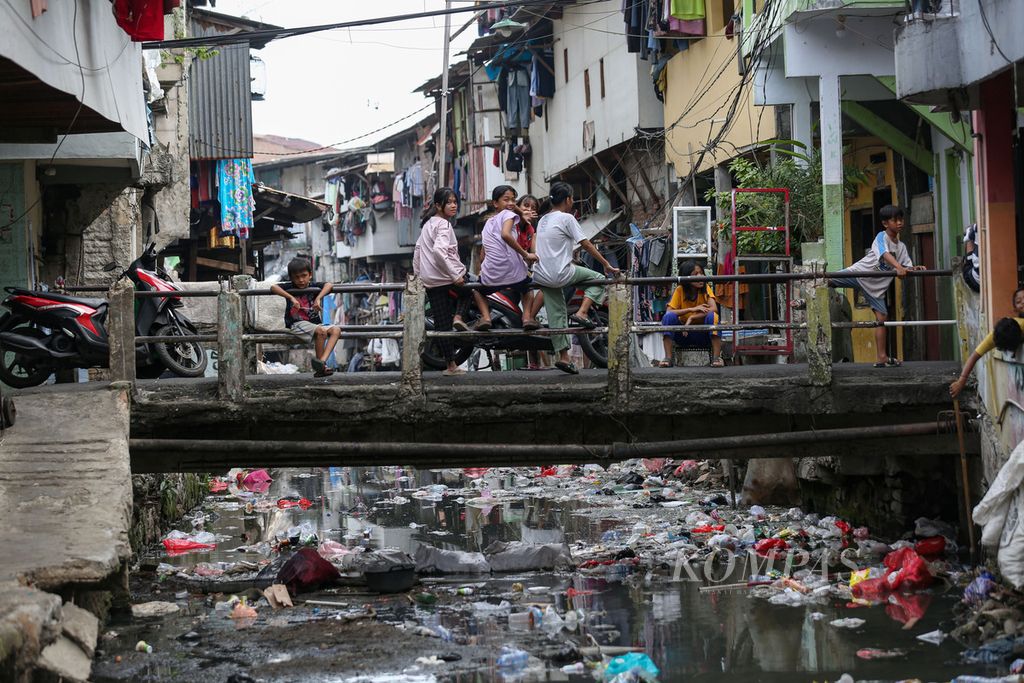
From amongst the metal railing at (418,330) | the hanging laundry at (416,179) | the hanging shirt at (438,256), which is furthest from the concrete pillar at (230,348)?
the hanging laundry at (416,179)

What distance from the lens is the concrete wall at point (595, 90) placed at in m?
21.2

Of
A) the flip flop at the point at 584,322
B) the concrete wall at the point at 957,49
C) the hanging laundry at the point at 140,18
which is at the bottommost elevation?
the flip flop at the point at 584,322

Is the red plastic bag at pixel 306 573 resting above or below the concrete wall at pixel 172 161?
below

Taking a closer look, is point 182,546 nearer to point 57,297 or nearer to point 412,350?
point 57,297

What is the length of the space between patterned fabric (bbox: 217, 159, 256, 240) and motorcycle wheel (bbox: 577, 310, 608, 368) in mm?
12759

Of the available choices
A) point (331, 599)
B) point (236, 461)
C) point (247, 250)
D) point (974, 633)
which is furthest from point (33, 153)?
point (247, 250)

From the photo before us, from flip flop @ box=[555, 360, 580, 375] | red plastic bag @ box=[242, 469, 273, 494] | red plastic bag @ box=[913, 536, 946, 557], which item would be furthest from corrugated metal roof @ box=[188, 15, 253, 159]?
red plastic bag @ box=[913, 536, 946, 557]

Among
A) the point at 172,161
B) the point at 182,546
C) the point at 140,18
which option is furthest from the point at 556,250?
the point at 172,161

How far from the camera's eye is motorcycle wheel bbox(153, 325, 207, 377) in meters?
11.3

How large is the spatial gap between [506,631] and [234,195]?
15.7 metres

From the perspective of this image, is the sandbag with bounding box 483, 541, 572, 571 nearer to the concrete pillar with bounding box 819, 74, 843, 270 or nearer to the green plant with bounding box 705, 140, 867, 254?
the concrete pillar with bounding box 819, 74, 843, 270

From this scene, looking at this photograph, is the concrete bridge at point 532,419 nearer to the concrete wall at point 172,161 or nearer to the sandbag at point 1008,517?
the sandbag at point 1008,517

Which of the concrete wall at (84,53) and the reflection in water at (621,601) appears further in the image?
the reflection in water at (621,601)

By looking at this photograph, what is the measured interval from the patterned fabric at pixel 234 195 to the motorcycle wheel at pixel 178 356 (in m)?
11.6
